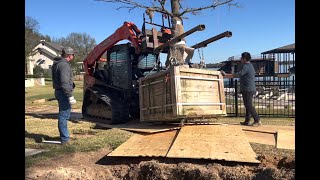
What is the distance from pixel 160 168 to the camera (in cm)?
527

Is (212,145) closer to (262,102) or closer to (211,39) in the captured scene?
(211,39)

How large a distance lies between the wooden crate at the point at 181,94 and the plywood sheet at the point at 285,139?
1.48 metres

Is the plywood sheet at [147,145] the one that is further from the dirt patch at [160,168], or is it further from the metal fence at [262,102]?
the metal fence at [262,102]

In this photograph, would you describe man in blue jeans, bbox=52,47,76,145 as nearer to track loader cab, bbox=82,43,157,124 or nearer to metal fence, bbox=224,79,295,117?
track loader cab, bbox=82,43,157,124

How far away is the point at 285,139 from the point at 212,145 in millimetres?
2011

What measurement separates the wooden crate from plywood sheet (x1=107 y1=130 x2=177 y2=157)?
0.62 meters

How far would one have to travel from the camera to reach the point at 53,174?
505 cm

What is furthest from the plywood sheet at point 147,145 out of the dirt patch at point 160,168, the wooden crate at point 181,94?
the wooden crate at point 181,94

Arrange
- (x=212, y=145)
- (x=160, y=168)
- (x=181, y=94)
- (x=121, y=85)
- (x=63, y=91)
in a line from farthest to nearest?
1. (x=121, y=85)
2. (x=181, y=94)
3. (x=63, y=91)
4. (x=212, y=145)
5. (x=160, y=168)

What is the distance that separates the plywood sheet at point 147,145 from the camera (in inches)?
230

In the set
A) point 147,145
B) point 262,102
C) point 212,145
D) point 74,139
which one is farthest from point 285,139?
point 262,102

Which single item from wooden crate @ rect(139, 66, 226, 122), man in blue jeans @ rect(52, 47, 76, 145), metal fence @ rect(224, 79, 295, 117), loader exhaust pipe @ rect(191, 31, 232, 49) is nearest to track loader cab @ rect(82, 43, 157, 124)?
wooden crate @ rect(139, 66, 226, 122)
